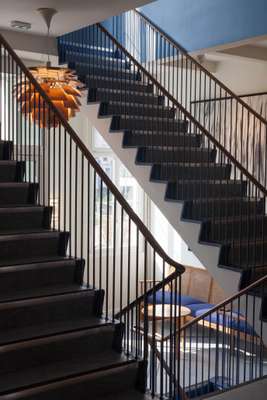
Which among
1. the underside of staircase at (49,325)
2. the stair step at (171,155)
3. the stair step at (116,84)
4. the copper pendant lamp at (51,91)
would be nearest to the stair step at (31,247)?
the underside of staircase at (49,325)

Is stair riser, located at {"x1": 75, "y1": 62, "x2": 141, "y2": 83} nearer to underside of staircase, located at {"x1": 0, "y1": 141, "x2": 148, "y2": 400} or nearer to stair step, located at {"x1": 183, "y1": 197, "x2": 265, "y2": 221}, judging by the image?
stair step, located at {"x1": 183, "y1": 197, "x2": 265, "y2": 221}

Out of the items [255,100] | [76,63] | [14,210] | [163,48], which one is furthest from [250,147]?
[14,210]

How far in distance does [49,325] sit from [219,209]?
2.42m

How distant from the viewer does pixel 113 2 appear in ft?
19.1

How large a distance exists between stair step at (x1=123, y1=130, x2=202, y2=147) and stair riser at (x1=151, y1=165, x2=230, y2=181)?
1.53 ft

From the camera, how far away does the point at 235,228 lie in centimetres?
571

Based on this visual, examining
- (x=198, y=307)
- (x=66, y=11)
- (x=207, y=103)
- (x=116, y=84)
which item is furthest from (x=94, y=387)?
(x=198, y=307)

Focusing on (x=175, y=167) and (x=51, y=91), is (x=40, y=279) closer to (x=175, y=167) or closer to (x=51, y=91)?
(x=51, y=91)

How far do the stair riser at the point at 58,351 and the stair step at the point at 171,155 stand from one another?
8.70ft

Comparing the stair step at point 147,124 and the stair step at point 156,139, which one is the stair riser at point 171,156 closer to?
the stair step at point 156,139

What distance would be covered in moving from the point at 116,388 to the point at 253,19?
14.7ft

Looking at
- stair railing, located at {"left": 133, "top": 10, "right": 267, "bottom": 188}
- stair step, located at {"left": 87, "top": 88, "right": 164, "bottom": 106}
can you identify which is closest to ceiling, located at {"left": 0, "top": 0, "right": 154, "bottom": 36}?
stair step, located at {"left": 87, "top": 88, "right": 164, "bottom": 106}

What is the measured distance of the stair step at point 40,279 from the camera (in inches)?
Result: 160

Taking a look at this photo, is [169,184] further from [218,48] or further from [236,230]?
[218,48]
